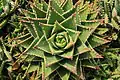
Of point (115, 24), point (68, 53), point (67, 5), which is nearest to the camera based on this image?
point (68, 53)

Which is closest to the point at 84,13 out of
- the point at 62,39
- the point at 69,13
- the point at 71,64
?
the point at 69,13

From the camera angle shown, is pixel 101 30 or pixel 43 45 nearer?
pixel 43 45

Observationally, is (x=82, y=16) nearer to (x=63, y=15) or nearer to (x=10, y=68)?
(x=63, y=15)

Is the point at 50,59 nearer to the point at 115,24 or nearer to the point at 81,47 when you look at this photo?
the point at 81,47

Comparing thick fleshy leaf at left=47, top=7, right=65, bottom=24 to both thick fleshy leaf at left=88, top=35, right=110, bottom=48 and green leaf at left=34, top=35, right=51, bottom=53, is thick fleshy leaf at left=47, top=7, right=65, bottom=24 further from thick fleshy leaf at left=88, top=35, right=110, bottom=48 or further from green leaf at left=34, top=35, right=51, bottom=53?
thick fleshy leaf at left=88, top=35, right=110, bottom=48

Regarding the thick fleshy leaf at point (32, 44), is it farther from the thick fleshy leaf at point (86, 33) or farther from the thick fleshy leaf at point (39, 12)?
the thick fleshy leaf at point (86, 33)

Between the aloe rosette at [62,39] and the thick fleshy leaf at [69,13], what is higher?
the thick fleshy leaf at [69,13]

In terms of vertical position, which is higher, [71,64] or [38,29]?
[38,29]

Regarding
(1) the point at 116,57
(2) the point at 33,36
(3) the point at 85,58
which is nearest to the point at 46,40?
(2) the point at 33,36

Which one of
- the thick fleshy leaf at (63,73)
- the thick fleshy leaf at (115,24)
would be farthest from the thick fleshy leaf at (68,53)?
the thick fleshy leaf at (115,24)
